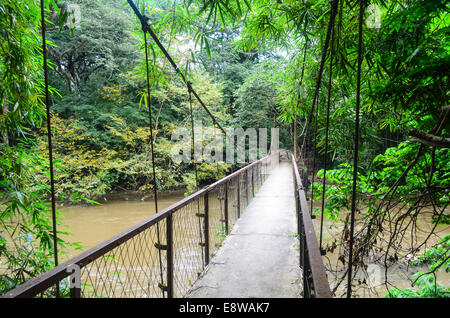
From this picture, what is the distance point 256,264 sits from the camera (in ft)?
6.49

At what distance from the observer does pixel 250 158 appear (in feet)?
36.8

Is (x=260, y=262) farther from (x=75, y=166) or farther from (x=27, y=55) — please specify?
(x=75, y=166)

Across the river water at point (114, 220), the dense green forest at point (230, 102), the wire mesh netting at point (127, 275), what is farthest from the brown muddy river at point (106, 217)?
the wire mesh netting at point (127, 275)

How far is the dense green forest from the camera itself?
3.82 ft

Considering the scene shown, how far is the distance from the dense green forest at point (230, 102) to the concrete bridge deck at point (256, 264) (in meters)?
0.47

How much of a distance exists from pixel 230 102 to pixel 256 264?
13.1 meters

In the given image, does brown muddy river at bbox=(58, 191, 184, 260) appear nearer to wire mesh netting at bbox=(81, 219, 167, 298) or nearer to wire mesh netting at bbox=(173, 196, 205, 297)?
wire mesh netting at bbox=(81, 219, 167, 298)

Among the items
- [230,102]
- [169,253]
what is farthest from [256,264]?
[230,102]

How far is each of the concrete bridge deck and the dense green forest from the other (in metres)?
0.47

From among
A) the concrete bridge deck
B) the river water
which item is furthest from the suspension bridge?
the river water

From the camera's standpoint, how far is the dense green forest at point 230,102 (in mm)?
1165

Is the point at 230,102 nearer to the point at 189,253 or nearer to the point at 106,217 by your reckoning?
the point at 106,217
